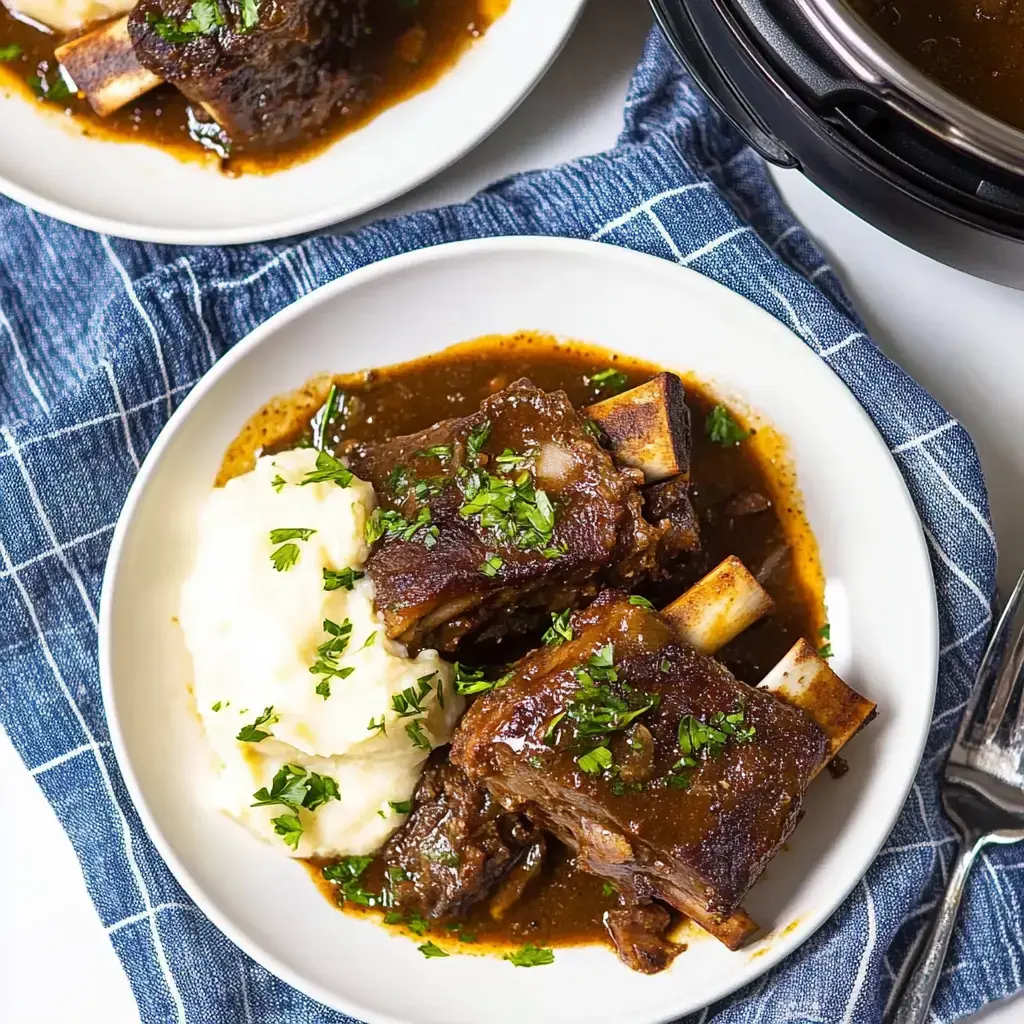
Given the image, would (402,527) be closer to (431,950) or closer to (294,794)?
(294,794)

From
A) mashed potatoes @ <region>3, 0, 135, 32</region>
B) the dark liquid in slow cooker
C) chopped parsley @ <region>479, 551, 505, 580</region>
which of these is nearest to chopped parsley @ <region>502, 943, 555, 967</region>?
chopped parsley @ <region>479, 551, 505, 580</region>

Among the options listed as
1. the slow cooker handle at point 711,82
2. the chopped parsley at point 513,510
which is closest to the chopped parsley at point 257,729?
the chopped parsley at point 513,510

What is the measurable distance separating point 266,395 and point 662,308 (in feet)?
5.00

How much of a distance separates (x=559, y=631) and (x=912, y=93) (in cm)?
196

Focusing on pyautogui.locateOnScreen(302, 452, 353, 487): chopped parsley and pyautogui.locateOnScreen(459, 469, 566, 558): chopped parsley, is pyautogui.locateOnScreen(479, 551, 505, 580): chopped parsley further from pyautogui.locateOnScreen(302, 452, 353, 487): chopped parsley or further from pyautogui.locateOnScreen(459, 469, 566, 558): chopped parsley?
pyautogui.locateOnScreen(302, 452, 353, 487): chopped parsley

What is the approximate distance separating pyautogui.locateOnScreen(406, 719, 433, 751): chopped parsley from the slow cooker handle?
2201mm

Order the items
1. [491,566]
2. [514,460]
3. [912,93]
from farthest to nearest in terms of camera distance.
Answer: [514,460] → [491,566] → [912,93]

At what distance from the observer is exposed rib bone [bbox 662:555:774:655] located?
13.5 ft

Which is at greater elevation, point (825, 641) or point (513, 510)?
point (513, 510)

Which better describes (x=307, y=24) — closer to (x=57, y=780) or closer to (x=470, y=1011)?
(x=57, y=780)

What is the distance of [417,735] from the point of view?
4.14 meters

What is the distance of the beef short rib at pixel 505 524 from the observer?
157 inches

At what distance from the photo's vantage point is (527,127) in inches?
192

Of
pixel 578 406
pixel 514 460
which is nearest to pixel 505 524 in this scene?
pixel 514 460
